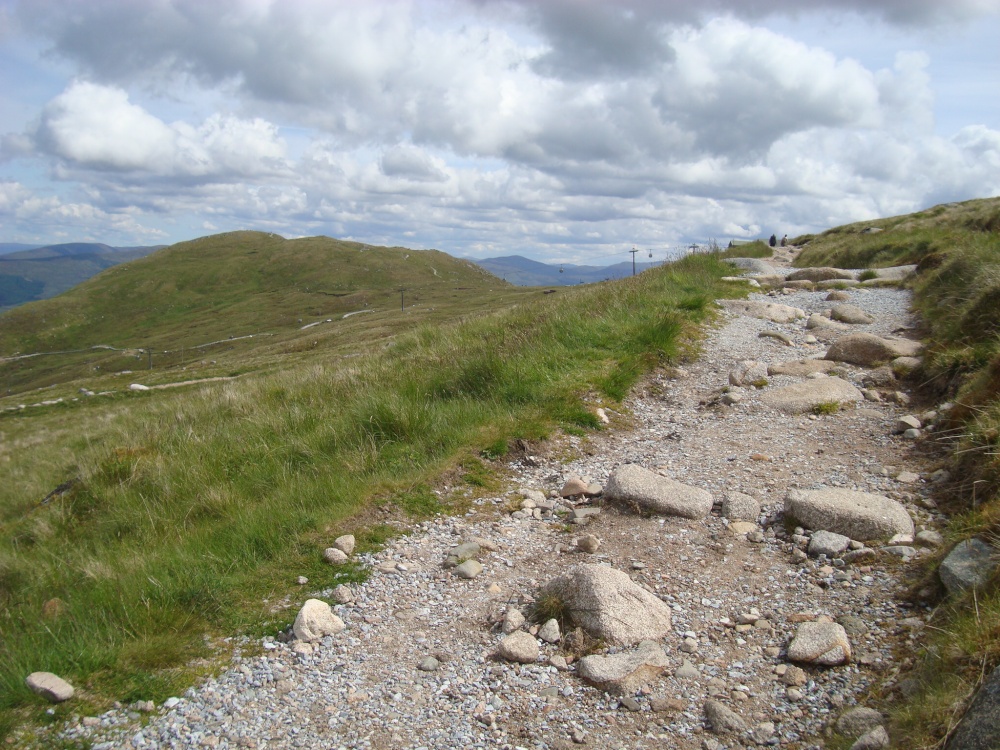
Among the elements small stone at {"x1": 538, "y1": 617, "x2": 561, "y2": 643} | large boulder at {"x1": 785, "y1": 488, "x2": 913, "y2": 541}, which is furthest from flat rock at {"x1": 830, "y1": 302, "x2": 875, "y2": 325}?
small stone at {"x1": 538, "y1": 617, "x2": 561, "y2": 643}

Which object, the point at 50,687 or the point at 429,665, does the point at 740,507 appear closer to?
the point at 429,665

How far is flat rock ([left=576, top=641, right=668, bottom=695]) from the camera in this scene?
418cm

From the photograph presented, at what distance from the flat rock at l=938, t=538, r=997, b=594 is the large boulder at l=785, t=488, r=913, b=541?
0.85m

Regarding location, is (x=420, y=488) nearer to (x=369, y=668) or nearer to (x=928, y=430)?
(x=369, y=668)

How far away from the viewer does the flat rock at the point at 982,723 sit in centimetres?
277

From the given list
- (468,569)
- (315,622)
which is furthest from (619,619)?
(315,622)

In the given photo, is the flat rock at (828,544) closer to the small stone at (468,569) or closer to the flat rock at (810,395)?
the small stone at (468,569)

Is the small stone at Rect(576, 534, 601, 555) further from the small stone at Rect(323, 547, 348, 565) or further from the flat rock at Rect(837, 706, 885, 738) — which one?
the flat rock at Rect(837, 706, 885, 738)

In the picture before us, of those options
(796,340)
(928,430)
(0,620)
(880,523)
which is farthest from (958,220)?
(0,620)

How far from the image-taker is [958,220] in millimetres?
36625

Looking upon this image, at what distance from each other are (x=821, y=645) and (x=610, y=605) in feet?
4.42

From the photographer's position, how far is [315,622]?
4.84 meters

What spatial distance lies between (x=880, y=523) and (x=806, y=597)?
3.90ft

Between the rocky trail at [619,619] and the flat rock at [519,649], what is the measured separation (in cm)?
1
